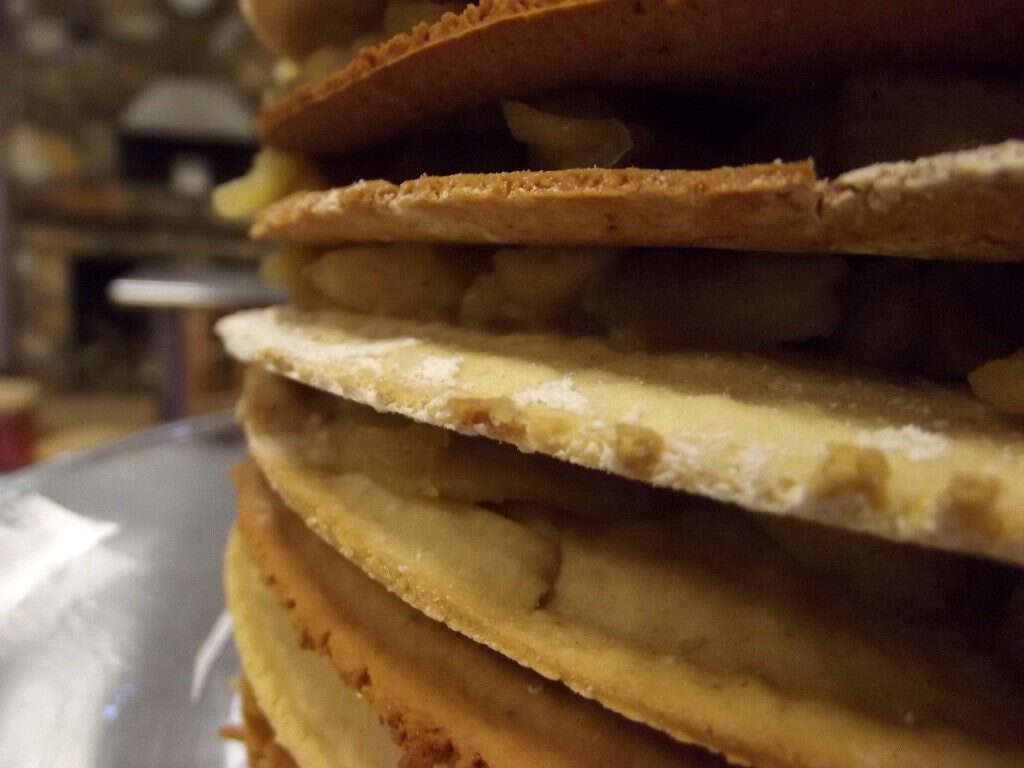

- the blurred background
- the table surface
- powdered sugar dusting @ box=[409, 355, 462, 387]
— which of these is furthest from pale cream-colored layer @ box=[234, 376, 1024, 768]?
the blurred background

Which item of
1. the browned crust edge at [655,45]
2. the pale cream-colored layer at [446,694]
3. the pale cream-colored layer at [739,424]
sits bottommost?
the pale cream-colored layer at [446,694]

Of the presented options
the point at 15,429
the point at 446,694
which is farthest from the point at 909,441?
the point at 15,429

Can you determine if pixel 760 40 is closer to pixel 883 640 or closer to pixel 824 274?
pixel 824 274

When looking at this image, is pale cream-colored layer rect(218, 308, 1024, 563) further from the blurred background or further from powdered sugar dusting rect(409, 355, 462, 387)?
the blurred background

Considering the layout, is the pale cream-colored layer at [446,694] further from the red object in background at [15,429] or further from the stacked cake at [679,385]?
the red object in background at [15,429]

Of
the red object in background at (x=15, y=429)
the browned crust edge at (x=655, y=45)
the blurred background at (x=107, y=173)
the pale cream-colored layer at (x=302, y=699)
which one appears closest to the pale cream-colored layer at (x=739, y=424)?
the browned crust edge at (x=655, y=45)
